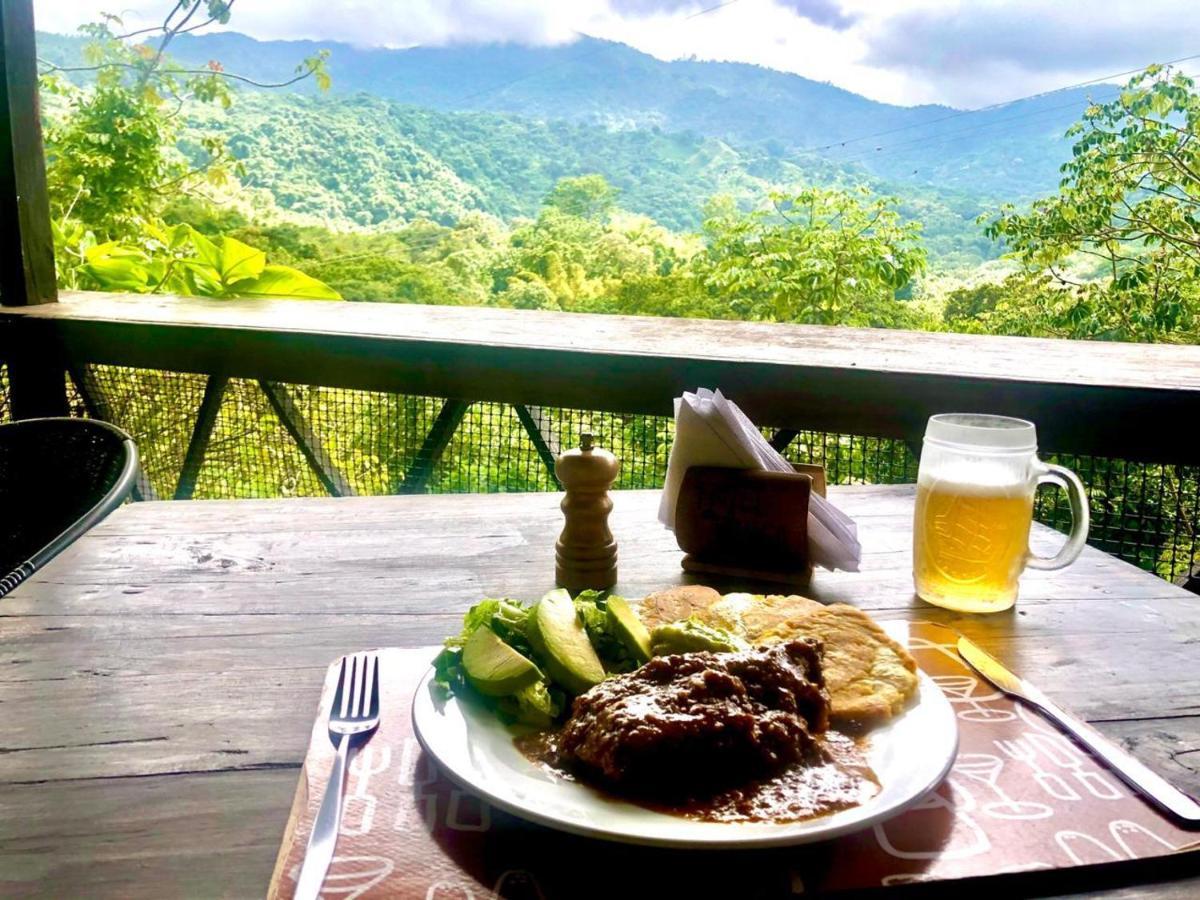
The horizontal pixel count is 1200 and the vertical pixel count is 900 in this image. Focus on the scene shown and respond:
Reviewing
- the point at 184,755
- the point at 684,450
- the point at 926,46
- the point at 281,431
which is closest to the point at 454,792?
the point at 184,755

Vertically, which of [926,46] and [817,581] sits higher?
[926,46]

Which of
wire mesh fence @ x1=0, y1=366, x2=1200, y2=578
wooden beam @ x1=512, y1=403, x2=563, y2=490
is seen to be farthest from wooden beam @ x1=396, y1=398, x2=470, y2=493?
wooden beam @ x1=512, y1=403, x2=563, y2=490

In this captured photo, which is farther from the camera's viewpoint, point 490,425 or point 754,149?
point 754,149

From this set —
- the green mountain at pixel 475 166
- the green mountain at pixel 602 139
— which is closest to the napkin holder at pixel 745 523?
the green mountain at pixel 602 139

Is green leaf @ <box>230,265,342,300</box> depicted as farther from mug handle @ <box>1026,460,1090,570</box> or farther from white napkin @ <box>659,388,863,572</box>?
mug handle @ <box>1026,460,1090,570</box>

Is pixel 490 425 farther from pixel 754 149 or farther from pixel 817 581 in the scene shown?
pixel 754 149

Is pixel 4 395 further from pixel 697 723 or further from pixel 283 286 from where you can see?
pixel 697 723

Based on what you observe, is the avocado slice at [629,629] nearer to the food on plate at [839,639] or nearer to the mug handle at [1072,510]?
the food on plate at [839,639]
